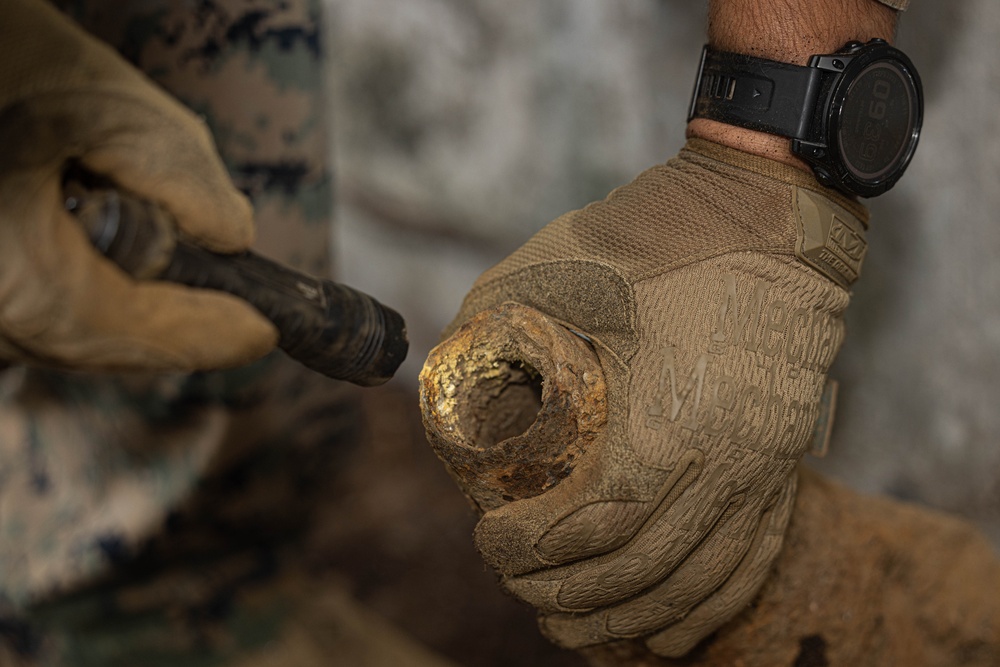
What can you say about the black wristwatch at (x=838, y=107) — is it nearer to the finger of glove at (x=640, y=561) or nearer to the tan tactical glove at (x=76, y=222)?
the finger of glove at (x=640, y=561)

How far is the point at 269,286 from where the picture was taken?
77cm

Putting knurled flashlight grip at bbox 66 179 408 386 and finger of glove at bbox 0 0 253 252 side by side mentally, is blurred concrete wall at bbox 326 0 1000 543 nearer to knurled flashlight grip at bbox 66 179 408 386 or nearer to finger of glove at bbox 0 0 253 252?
knurled flashlight grip at bbox 66 179 408 386

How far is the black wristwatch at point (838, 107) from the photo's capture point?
2.68 feet

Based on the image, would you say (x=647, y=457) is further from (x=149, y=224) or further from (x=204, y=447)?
(x=204, y=447)

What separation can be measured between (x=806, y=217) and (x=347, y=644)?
1409mm

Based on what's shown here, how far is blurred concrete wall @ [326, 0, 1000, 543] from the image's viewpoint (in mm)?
1307

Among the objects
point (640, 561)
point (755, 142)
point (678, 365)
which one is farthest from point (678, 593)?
point (755, 142)

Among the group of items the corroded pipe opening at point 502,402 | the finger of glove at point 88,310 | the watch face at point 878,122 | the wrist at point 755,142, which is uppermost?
the watch face at point 878,122

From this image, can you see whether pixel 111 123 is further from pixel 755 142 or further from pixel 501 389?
pixel 755 142

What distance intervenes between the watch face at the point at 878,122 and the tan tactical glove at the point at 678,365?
0.05 m

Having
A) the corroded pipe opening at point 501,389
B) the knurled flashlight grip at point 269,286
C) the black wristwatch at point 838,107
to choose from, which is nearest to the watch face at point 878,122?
the black wristwatch at point 838,107

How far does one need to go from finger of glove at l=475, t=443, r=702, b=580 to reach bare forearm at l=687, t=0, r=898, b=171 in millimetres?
306

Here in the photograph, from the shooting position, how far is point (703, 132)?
893mm

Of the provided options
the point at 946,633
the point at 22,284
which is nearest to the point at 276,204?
the point at 22,284
